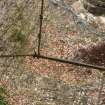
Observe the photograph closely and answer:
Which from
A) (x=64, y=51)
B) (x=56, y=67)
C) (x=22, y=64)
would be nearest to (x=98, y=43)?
(x=64, y=51)

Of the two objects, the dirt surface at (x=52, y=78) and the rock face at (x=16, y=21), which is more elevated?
the rock face at (x=16, y=21)

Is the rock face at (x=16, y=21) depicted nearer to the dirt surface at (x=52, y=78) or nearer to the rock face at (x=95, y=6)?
the dirt surface at (x=52, y=78)

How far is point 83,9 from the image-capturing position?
20.9m

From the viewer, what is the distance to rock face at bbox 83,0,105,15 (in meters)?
21.0

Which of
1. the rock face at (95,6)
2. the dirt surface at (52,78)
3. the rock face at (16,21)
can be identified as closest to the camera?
the dirt surface at (52,78)

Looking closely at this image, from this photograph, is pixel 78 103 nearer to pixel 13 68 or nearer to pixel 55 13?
pixel 13 68

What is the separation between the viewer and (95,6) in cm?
2116

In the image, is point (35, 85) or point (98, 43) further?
point (98, 43)

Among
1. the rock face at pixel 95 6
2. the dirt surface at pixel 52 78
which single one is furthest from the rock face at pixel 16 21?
the rock face at pixel 95 6

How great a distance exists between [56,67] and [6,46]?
8.85 ft

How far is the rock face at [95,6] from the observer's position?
21.0 meters

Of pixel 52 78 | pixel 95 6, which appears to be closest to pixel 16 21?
pixel 52 78

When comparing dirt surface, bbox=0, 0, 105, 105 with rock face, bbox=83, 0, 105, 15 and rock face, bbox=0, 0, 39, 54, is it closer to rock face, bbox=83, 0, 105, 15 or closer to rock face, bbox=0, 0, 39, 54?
rock face, bbox=0, 0, 39, 54

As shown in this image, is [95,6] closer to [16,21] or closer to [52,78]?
[16,21]
